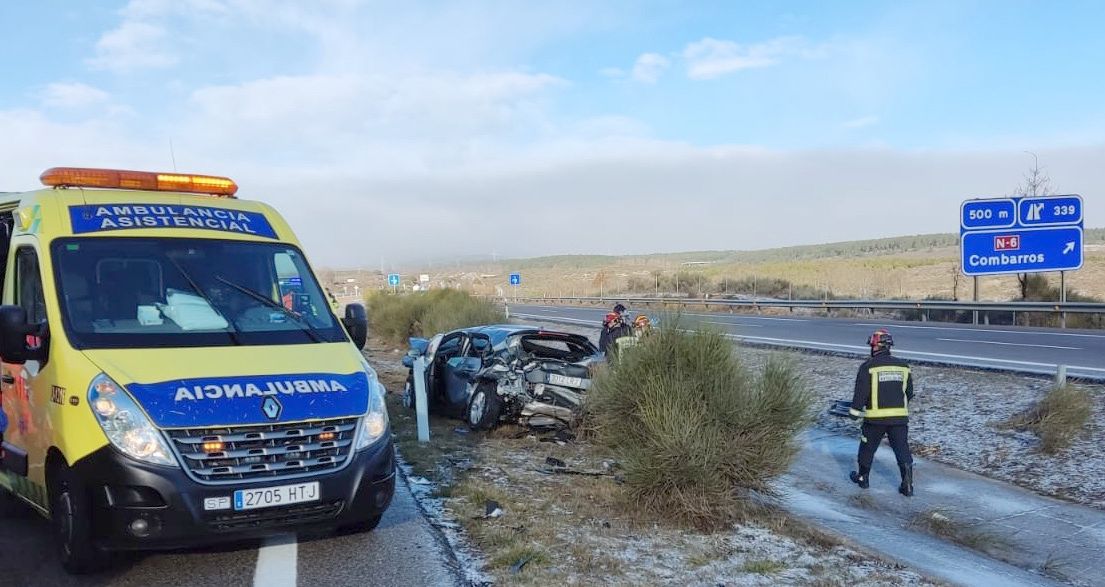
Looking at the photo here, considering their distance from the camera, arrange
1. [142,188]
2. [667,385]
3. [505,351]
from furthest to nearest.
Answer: [505,351], [667,385], [142,188]

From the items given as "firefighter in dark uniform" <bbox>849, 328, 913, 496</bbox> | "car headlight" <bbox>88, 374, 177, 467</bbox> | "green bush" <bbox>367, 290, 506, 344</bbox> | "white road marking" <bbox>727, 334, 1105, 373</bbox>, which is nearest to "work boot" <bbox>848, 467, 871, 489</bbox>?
"firefighter in dark uniform" <bbox>849, 328, 913, 496</bbox>

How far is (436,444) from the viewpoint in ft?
31.6

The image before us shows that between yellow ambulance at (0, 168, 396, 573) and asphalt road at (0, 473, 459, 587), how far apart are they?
8.3 inches

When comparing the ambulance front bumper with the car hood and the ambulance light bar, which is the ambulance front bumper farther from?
the ambulance light bar

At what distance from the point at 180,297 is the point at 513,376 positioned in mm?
5028

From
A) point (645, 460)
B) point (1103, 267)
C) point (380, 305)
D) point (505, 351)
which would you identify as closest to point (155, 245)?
point (645, 460)

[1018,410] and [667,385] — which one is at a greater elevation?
[667,385]

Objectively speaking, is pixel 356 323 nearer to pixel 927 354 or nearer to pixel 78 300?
pixel 78 300

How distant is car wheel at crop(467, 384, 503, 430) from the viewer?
10.3m

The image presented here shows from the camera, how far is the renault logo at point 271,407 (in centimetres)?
479

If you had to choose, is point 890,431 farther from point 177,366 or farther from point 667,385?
point 177,366

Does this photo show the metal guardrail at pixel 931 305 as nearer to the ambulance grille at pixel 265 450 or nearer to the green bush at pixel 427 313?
the green bush at pixel 427 313

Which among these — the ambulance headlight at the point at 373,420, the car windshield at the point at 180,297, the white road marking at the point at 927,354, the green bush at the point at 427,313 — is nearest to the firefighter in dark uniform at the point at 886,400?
the white road marking at the point at 927,354

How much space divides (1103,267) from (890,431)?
63043 mm
